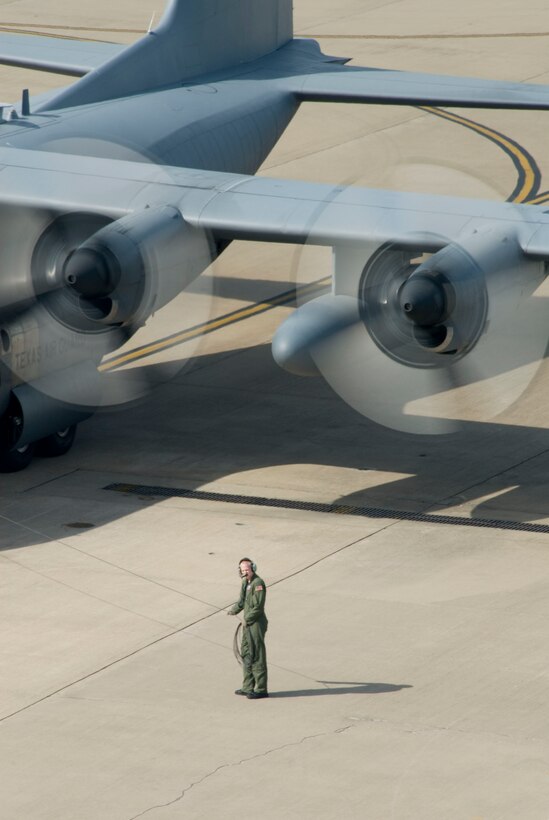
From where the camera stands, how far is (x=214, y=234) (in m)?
22.2

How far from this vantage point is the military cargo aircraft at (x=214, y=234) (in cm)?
2030

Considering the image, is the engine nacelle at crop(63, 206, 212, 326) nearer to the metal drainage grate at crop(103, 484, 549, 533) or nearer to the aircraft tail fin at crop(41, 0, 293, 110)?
the metal drainage grate at crop(103, 484, 549, 533)

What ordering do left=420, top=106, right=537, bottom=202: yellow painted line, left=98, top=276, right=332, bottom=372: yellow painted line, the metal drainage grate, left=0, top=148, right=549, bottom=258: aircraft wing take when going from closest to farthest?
the metal drainage grate, left=0, top=148, right=549, bottom=258: aircraft wing, left=98, top=276, right=332, bottom=372: yellow painted line, left=420, top=106, right=537, bottom=202: yellow painted line

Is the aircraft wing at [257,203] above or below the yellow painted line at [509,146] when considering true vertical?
below

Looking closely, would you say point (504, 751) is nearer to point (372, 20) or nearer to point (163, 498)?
point (163, 498)

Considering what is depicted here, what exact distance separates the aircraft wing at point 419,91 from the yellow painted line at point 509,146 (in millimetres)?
7420

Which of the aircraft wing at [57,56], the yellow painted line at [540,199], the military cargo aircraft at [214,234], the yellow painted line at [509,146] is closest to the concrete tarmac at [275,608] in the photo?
the military cargo aircraft at [214,234]

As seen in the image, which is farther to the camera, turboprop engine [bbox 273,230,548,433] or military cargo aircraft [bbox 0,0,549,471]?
military cargo aircraft [bbox 0,0,549,471]

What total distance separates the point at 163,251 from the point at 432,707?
8240mm

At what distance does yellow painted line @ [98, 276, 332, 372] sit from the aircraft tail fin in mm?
4428

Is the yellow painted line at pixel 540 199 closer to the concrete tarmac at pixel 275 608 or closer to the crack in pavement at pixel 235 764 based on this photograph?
the concrete tarmac at pixel 275 608

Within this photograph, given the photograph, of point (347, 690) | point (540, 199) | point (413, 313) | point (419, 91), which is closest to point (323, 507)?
point (413, 313)

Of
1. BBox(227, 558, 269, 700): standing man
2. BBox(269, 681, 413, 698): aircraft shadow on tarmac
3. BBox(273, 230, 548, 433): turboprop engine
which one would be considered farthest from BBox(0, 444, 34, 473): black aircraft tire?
BBox(269, 681, 413, 698): aircraft shadow on tarmac

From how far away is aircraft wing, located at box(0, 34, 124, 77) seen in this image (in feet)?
94.6
